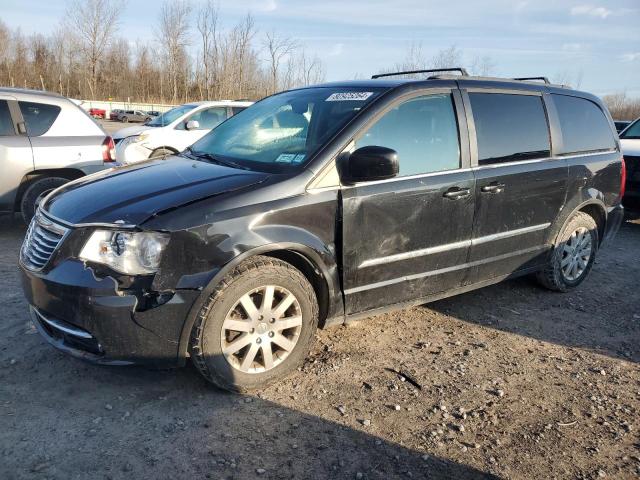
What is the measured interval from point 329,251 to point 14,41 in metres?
72.5

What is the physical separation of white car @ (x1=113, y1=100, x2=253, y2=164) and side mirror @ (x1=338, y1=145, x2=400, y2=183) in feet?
21.9

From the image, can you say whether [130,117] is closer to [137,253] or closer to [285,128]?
[285,128]

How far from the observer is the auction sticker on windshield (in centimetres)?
359

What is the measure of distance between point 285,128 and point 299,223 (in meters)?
1.06

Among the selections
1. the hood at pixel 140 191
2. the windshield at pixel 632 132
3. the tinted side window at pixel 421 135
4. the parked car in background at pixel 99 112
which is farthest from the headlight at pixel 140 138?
the parked car in background at pixel 99 112

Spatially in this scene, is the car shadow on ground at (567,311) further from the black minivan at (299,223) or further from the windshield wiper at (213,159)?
the windshield wiper at (213,159)

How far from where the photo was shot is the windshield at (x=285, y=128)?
3377mm

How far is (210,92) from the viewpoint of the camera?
46219 mm

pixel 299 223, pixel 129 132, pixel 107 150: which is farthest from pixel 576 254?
pixel 129 132

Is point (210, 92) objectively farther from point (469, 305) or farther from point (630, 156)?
point (469, 305)

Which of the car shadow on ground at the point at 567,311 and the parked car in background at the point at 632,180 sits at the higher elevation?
the parked car in background at the point at 632,180

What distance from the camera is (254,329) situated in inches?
119

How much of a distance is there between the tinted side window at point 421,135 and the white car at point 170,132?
20.8 ft

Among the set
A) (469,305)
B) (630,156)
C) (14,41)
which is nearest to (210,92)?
(14,41)
